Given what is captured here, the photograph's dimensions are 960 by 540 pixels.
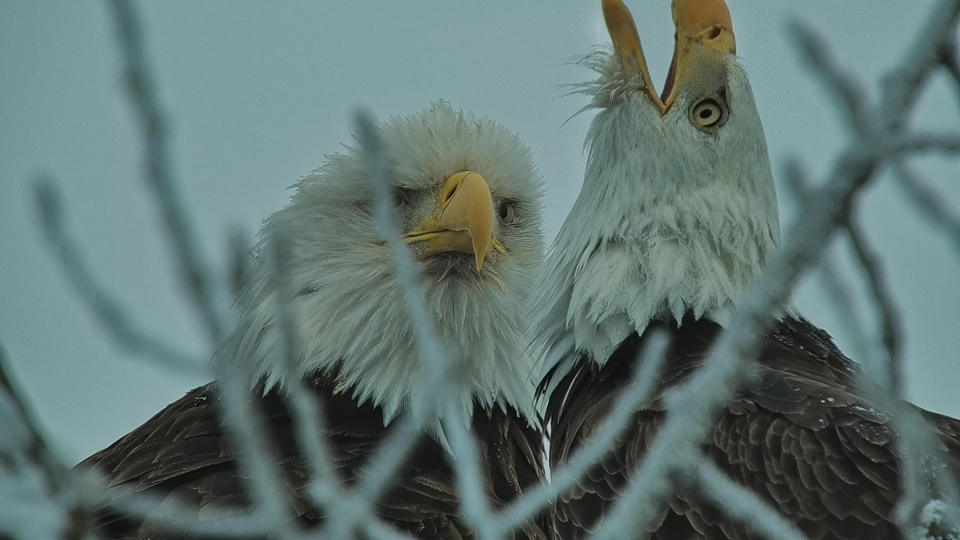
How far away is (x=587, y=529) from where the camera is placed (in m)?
3.40

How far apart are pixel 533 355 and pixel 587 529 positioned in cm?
125

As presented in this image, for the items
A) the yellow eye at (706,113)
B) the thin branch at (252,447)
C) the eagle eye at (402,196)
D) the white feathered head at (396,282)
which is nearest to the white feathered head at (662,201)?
the yellow eye at (706,113)

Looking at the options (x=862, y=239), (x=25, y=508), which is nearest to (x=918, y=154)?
(x=862, y=239)

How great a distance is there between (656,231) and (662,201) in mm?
117

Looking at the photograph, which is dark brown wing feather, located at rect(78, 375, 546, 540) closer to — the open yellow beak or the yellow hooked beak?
A: the yellow hooked beak

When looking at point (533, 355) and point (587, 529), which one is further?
point (533, 355)

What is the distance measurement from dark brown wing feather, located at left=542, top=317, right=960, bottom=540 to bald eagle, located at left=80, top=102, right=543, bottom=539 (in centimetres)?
62

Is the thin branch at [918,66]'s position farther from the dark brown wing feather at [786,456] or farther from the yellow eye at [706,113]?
the yellow eye at [706,113]

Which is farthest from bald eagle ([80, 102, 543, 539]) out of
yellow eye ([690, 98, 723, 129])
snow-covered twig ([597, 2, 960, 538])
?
snow-covered twig ([597, 2, 960, 538])

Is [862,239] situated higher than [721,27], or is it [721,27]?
[721,27]

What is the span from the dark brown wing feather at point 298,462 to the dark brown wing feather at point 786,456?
45cm

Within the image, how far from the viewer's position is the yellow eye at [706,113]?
418 cm

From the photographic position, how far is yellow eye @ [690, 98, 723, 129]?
165 inches

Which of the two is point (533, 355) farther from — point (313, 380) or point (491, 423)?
point (313, 380)
